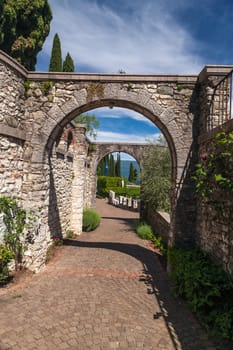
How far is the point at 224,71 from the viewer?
5008 mm

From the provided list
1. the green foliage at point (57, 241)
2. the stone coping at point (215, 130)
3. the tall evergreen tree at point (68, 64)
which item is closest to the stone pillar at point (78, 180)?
the green foliage at point (57, 241)

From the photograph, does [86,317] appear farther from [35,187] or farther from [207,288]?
[35,187]

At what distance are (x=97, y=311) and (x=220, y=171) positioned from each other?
3203 millimetres

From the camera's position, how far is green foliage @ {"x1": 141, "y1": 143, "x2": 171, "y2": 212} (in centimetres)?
1103

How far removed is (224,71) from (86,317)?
547cm

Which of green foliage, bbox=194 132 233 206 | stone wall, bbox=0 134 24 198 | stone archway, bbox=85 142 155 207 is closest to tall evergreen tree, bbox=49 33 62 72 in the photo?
stone archway, bbox=85 142 155 207

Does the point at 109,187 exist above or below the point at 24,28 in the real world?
below

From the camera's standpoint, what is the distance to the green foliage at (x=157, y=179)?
36.2 feet

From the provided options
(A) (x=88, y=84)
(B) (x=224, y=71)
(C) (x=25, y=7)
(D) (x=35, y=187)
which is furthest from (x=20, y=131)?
(C) (x=25, y=7)

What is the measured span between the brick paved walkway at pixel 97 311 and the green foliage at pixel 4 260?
0.36 meters

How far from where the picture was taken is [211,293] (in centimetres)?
349

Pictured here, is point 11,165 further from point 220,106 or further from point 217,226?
point 220,106

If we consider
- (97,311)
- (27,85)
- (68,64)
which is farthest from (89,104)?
(68,64)

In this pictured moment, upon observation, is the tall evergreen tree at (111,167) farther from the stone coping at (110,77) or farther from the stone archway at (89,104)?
the stone coping at (110,77)
